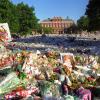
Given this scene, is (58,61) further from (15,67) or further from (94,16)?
(94,16)

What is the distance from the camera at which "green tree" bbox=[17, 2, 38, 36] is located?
84.2 m

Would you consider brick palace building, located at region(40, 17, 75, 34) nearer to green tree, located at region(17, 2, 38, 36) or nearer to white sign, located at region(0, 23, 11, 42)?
green tree, located at region(17, 2, 38, 36)

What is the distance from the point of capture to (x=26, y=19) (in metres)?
89.1

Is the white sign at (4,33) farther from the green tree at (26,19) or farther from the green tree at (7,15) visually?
the green tree at (26,19)

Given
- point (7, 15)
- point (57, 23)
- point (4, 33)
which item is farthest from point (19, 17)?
point (57, 23)

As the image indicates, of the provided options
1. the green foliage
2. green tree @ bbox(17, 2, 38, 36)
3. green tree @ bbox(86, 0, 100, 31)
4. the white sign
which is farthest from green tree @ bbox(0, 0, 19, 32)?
the white sign

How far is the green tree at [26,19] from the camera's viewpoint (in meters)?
84.2

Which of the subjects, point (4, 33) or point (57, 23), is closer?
point (4, 33)

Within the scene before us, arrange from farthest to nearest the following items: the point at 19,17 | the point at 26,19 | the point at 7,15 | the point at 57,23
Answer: the point at 57,23 < the point at 26,19 < the point at 19,17 < the point at 7,15

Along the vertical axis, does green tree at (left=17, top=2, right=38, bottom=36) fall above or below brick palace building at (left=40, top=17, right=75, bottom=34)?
above

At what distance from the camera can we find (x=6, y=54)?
15.1 m

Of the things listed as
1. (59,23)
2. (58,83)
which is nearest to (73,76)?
(58,83)

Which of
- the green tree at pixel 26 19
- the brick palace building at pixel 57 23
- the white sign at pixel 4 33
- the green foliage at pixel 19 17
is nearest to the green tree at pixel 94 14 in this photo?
the green foliage at pixel 19 17

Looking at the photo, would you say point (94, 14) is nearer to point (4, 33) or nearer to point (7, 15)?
point (7, 15)
